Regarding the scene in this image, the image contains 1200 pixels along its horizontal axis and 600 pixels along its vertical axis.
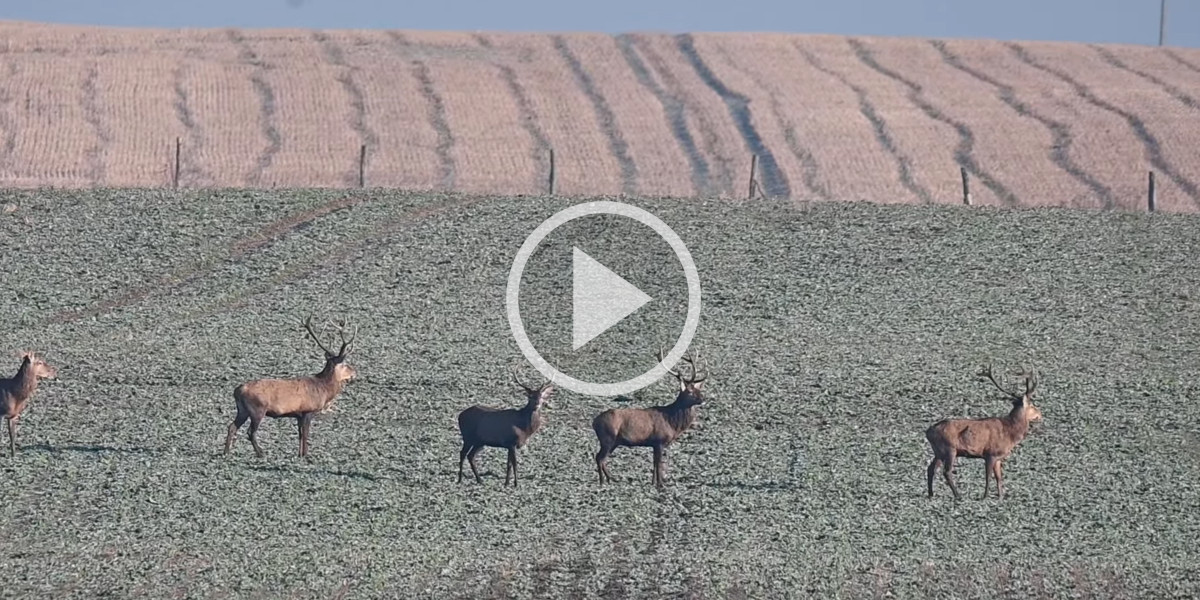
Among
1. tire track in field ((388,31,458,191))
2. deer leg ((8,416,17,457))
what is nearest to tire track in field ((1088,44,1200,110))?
tire track in field ((388,31,458,191))

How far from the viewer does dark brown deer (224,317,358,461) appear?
872 inches

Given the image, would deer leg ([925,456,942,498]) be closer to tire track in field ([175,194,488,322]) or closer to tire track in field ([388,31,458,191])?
tire track in field ([175,194,488,322])

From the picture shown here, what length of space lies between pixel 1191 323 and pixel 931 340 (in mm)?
5294

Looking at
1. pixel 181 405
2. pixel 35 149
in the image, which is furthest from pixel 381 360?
pixel 35 149

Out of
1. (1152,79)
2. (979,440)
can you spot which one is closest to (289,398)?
(979,440)

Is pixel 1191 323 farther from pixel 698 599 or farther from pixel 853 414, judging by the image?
pixel 698 599

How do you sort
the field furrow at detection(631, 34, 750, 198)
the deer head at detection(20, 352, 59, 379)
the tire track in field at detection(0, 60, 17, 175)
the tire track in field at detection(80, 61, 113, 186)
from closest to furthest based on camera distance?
the deer head at detection(20, 352, 59, 379)
the tire track in field at detection(80, 61, 113, 186)
the tire track in field at detection(0, 60, 17, 175)
the field furrow at detection(631, 34, 750, 198)

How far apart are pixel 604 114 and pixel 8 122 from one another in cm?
1897

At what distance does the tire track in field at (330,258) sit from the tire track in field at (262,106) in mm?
11273

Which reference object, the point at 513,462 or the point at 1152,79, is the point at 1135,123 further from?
the point at 513,462

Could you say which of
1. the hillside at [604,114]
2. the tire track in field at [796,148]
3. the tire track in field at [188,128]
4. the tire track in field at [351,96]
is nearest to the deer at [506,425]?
the hillside at [604,114]

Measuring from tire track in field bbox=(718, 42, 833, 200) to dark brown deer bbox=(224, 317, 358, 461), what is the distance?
2964 centimetres

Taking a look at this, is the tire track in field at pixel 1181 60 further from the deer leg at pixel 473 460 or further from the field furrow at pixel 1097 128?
the deer leg at pixel 473 460

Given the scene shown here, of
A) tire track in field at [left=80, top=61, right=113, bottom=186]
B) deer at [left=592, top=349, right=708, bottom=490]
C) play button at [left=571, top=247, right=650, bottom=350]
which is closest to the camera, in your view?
deer at [left=592, top=349, right=708, bottom=490]
